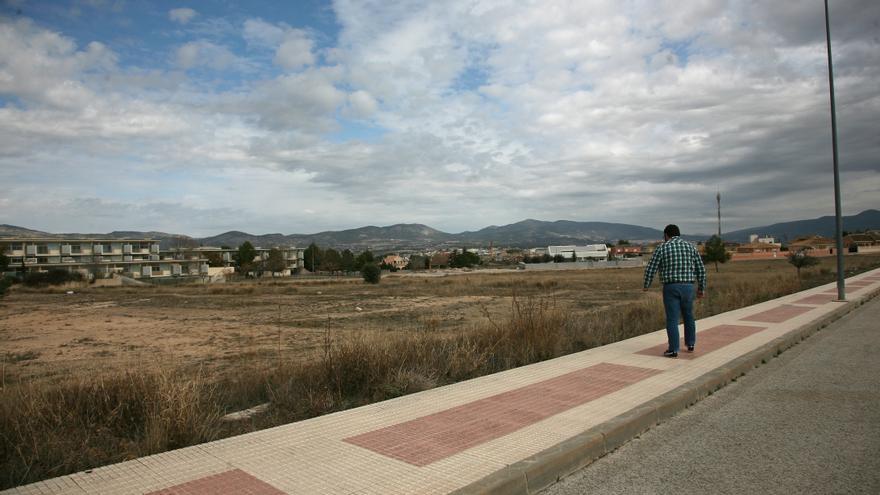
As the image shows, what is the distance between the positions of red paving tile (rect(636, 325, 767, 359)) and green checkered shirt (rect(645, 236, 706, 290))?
3.58ft

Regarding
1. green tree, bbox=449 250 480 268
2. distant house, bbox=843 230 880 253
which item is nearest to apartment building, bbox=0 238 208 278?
green tree, bbox=449 250 480 268

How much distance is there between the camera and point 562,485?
432cm

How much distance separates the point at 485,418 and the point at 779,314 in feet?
39.1

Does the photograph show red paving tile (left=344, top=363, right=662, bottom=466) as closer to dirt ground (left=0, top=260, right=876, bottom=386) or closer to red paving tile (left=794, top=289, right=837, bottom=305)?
dirt ground (left=0, top=260, right=876, bottom=386)

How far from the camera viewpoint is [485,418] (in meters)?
5.54

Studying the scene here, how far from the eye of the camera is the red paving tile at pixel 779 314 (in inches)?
526

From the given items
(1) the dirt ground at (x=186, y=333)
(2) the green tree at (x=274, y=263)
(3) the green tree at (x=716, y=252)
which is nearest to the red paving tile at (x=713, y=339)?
(1) the dirt ground at (x=186, y=333)

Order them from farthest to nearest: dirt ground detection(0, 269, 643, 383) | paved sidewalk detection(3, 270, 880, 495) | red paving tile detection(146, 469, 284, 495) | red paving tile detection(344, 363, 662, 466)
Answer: dirt ground detection(0, 269, 643, 383) → red paving tile detection(344, 363, 662, 466) → paved sidewalk detection(3, 270, 880, 495) → red paving tile detection(146, 469, 284, 495)

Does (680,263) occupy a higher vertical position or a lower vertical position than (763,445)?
higher

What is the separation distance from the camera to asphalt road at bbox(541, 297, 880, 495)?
423cm

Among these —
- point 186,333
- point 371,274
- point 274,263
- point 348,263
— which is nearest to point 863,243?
point 348,263

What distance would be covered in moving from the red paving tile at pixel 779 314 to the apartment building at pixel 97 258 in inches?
3754

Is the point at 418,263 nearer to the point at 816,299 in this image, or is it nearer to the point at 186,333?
the point at 186,333

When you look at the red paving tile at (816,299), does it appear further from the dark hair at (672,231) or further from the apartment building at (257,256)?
the apartment building at (257,256)
